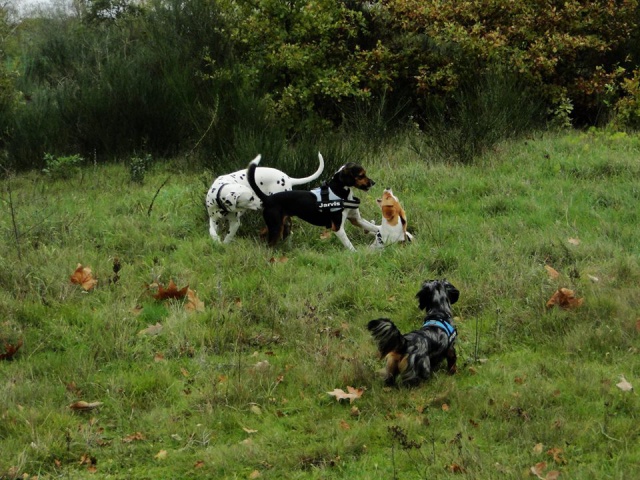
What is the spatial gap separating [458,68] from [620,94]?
273 cm

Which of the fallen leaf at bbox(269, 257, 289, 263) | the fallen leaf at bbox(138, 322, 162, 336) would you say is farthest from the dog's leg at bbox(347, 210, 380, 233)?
the fallen leaf at bbox(138, 322, 162, 336)

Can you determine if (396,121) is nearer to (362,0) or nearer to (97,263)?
(362,0)

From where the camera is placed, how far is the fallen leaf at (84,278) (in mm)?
6840

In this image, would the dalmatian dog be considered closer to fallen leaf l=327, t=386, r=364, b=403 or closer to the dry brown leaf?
fallen leaf l=327, t=386, r=364, b=403

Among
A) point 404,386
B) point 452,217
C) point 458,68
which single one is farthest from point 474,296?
point 458,68

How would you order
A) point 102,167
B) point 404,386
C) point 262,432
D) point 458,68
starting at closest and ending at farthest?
point 262,432, point 404,386, point 102,167, point 458,68

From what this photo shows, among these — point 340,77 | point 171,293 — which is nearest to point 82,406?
point 171,293

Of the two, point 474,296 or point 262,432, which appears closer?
point 262,432

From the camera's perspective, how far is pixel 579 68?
43.7 feet

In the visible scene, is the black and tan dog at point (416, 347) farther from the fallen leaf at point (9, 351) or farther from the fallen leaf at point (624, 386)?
the fallen leaf at point (9, 351)

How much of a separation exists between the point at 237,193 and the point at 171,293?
1.44 meters

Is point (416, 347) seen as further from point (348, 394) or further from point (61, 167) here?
point (61, 167)

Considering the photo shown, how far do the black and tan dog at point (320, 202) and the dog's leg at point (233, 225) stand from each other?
464mm

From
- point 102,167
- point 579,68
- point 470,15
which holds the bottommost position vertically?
point 102,167
